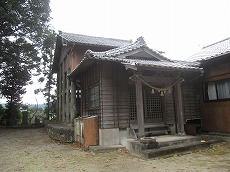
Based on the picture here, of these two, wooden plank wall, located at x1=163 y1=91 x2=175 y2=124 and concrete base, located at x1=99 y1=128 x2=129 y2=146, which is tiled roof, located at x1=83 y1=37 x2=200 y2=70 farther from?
concrete base, located at x1=99 y1=128 x2=129 y2=146

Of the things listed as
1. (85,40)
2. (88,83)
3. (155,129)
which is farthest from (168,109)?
(85,40)

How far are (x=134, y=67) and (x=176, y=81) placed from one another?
2839 millimetres

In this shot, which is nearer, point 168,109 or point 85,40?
point 168,109

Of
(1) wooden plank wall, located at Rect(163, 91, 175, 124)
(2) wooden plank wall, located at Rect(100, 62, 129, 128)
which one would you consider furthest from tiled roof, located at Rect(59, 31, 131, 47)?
(1) wooden plank wall, located at Rect(163, 91, 175, 124)

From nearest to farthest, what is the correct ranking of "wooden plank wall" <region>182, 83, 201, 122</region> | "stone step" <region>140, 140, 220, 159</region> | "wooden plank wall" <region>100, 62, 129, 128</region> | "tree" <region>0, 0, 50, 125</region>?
"stone step" <region>140, 140, 220, 159</region> < "wooden plank wall" <region>100, 62, 129, 128</region> < "wooden plank wall" <region>182, 83, 201, 122</region> < "tree" <region>0, 0, 50, 125</region>

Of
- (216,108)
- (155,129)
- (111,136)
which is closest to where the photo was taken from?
(111,136)

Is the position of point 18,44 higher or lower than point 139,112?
higher

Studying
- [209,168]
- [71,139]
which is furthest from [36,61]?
[209,168]

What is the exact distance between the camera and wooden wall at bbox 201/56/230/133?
34.6 feet

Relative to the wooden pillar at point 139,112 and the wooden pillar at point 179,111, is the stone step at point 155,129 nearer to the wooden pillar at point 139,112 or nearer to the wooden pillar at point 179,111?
the wooden pillar at point 179,111

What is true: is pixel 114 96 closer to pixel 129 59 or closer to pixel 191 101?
pixel 129 59

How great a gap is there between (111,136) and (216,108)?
21.1ft

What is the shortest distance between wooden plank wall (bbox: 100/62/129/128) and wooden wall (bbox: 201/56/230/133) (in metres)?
5.29

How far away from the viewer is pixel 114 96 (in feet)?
32.6
